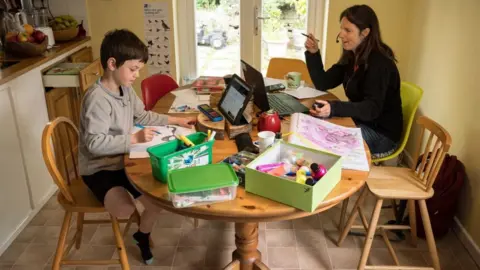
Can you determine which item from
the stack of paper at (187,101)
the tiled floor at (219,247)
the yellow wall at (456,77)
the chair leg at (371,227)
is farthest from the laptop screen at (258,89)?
the yellow wall at (456,77)

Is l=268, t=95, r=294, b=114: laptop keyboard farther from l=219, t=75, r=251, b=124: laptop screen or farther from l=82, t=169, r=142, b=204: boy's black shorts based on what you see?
l=82, t=169, r=142, b=204: boy's black shorts

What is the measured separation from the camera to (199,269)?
6.96 feet

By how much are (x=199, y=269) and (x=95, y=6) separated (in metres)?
2.24

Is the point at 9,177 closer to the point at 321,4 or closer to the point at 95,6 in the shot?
the point at 95,6

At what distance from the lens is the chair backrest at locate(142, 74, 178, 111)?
2480 millimetres

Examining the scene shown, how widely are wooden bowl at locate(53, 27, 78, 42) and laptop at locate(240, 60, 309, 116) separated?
156 cm

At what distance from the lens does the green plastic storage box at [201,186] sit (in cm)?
126

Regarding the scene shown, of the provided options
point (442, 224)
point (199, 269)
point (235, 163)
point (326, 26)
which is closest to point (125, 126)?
point (235, 163)

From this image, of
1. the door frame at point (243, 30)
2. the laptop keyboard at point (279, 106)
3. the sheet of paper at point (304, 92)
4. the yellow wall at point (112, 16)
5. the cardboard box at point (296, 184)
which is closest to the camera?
the cardboard box at point (296, 184)

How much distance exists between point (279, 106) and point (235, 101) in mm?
386

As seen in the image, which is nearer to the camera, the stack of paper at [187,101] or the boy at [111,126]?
the boy at [111,126]

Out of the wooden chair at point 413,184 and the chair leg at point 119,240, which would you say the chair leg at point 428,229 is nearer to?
the wooden chair at point 413,184

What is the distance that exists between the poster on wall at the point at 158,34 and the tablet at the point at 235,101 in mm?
1643

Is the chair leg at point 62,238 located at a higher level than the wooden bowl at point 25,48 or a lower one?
lower
